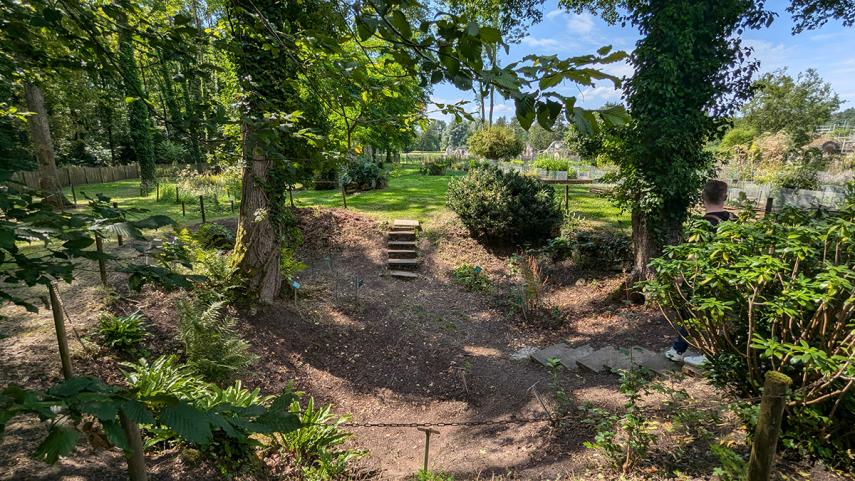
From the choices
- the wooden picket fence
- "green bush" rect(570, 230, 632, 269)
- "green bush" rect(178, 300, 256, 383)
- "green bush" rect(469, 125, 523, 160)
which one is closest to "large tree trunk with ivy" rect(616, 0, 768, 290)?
"green bush" rect(570, 230, 632, 269)

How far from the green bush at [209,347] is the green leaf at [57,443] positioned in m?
3.77

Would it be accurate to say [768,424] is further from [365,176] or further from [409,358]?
[365,176]

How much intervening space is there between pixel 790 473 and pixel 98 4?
4.98 meters

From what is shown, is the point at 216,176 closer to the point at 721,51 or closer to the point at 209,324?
the point at 209,324

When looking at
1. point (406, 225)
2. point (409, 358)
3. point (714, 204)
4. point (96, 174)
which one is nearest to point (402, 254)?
point (406, 225)

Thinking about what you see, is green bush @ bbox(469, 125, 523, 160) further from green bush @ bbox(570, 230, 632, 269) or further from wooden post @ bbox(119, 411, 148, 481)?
wooden post @ bbox(119, 411, 148, 481)

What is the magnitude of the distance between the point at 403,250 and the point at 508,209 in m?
2.77

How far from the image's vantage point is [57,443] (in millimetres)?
931

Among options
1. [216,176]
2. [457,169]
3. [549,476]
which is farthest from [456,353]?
[457,169]

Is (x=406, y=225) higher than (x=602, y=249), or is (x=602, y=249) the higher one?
(x=406, y=225)

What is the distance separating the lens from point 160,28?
2605 mm

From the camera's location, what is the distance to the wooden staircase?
9278mm

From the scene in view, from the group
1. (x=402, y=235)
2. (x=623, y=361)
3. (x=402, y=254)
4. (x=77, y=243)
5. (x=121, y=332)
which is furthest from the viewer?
(x=402, y=235)

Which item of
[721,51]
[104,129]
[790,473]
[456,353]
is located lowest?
[456,353]
